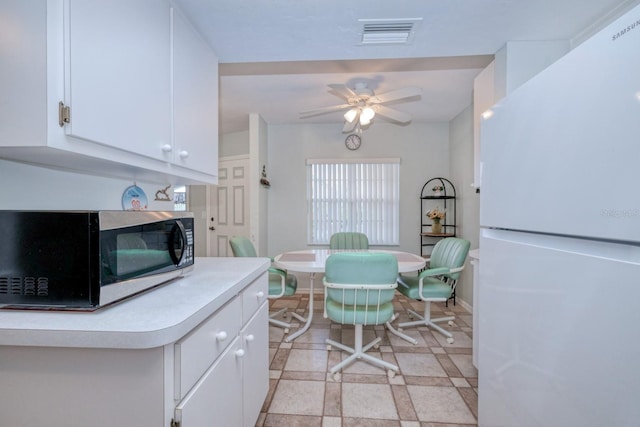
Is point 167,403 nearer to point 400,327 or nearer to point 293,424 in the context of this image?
point 293,424

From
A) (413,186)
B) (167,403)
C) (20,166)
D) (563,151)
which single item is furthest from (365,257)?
(413,186)

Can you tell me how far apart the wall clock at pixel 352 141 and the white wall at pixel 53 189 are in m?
3.17

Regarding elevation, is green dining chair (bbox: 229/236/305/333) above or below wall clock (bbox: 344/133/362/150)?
below

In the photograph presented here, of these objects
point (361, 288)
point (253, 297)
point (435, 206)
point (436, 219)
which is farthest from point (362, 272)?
point (435, 206)

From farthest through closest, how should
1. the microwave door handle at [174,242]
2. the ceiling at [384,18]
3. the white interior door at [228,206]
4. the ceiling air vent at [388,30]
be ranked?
the white interior door at [228,206]
the ceiling air vent at [388,30]
the ceiling at [384,18]
the microwave door handle at [174,242]

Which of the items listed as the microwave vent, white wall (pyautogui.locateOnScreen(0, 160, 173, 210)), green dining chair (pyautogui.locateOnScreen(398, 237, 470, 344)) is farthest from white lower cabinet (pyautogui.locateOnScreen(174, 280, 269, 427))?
green dining chair (pyautogui.locateOnScreen(398, 237, 470, 344))

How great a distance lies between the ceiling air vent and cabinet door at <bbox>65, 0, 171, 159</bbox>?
38.3 inches

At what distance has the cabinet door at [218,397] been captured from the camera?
787 mm

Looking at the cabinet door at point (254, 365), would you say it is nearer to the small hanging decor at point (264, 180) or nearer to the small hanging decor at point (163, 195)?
the small hanging decor at point (163, 195)

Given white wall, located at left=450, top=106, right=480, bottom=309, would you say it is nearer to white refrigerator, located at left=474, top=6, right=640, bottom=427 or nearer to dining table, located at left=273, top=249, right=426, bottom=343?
dining table, located at left=273, top=249, right=426, bottom=343

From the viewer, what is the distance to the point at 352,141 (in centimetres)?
423

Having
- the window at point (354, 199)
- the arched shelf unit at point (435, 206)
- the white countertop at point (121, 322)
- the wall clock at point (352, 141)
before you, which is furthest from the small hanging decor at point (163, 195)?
the arched shelf unit at point (435, 206)

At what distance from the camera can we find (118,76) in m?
0.96

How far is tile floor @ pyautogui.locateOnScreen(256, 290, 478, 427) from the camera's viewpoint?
1648 mm
